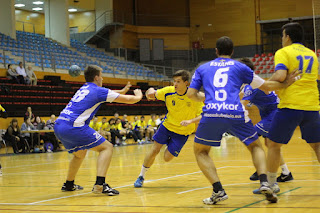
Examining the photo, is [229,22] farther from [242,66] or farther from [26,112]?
[242,66]

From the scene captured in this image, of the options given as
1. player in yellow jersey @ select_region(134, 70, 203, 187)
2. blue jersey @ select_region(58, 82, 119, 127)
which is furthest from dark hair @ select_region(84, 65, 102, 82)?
player in yellow jersey @ select_region(134, 70, 203, 187)

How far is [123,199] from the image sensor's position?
5.59 m

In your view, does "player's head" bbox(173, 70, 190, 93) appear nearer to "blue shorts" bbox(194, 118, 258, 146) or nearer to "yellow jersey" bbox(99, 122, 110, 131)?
"blue shorts" bbox(194, 118, 258, 146)

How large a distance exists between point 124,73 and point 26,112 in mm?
12567

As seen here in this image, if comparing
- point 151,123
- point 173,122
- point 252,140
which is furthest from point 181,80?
point 151,123

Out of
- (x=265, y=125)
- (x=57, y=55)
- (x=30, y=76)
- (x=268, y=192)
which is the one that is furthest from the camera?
(x=57, y=55)

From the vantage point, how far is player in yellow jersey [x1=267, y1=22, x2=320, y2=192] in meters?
4.85

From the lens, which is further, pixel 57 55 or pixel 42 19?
pixel 42 19

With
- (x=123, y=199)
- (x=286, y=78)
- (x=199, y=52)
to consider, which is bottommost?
(x=123, y=199)

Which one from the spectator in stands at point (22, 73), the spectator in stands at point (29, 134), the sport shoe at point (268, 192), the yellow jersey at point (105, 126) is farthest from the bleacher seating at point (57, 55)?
the sport shoe at point (268, 192)

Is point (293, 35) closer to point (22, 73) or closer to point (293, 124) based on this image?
point (293, 124)

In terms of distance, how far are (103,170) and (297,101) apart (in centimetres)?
264

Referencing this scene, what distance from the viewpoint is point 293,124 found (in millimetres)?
4867

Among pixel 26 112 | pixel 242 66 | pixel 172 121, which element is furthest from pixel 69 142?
pixel 26 112
